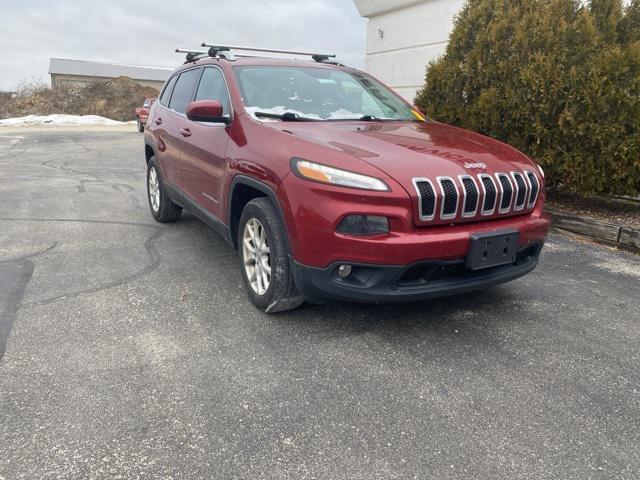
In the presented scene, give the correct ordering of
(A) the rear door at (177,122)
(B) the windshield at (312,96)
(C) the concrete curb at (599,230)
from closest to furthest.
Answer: (B) the windshield at (312,96), (A) the rear door at (177,122), (C) the concrete curb at (599,230)

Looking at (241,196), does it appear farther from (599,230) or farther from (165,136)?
(599,230)

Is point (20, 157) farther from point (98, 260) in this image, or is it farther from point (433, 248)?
point (433, 248)

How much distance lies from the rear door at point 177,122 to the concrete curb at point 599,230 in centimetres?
432

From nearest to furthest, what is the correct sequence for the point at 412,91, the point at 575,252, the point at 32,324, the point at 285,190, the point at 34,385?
the point at 34,385 < the point at 285,190 < the point at 32,324 < the point at 575,252 < the point at 412,91

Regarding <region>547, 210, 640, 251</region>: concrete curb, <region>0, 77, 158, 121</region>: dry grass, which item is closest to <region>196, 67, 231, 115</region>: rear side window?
<region>547, 210, 640, 251</region>: concrete curb

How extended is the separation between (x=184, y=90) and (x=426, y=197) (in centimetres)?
335

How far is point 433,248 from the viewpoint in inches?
113

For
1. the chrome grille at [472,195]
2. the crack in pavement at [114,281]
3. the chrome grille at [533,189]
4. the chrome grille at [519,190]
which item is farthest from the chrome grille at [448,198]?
the crack in pavement at [114,281]

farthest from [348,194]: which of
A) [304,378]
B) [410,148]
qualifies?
[304,378]

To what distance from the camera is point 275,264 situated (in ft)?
10.8

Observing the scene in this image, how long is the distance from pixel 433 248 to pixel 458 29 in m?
5.16

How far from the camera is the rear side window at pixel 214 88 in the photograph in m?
4.07

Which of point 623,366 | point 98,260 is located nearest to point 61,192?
point 98,260

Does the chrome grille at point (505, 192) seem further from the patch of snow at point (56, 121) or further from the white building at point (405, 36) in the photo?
the patch of snow at point (56, 121)
